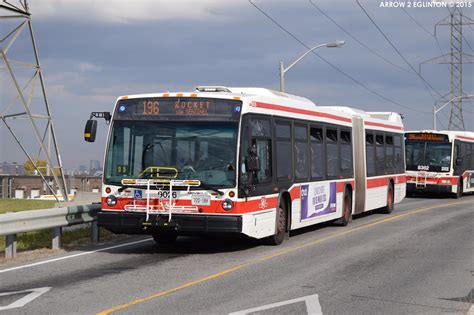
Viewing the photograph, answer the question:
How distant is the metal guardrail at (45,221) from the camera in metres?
12.4

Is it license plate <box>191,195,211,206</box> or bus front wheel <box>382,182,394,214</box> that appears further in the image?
bus front wheel <box>382,182,394,214</box>

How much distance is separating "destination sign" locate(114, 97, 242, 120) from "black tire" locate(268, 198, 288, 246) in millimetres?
2522

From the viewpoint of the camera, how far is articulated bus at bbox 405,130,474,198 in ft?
116

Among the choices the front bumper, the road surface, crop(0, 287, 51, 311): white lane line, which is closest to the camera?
crop(0, 287, 51, 311): white lane line

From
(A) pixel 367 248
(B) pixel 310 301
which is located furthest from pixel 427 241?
(B) pixel 310 301

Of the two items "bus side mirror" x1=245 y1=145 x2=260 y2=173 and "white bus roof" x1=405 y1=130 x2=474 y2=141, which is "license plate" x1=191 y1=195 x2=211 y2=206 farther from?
"white bus roof" x1=405 y1=130 x2=474 y2=141

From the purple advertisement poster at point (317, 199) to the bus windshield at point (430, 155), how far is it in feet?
58.7

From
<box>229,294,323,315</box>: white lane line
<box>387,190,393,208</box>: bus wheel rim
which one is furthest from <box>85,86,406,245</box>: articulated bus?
<box>387,190,393,208</box>: bus wheel rim

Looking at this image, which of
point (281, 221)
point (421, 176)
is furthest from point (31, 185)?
point (281, 221)

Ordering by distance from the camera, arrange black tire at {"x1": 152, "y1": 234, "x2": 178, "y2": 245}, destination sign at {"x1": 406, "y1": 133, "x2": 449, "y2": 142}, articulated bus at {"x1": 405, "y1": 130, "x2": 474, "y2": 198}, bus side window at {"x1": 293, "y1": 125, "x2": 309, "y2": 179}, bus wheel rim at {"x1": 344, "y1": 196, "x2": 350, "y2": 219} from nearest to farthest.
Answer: black tire at {"x1": 152, "y1": 234, "x2": 178, "y2": 245} < bus side window at {"x1": 293, "y1": 125, "x2": 309, "y2": 179} < bus wheel rim at {"x1": 344, "y1": 196, "x2": 350, "y2": 219} < articulated bus at {"x1": 405, "y1": 130, "x2": 474, "y2": 198} < destination sign at {"x1": 406, "y1": 133, "x2": 449, "y2": 142}

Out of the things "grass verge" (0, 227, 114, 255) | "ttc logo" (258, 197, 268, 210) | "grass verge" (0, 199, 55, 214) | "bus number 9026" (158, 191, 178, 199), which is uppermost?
"bus number 9026" (158, 191, 178, 199)

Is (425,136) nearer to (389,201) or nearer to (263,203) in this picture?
(389,201)

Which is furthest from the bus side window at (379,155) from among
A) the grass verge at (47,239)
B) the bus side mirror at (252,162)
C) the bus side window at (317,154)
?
the bus side mirror at (252,162)

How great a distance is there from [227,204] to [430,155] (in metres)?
24.5
